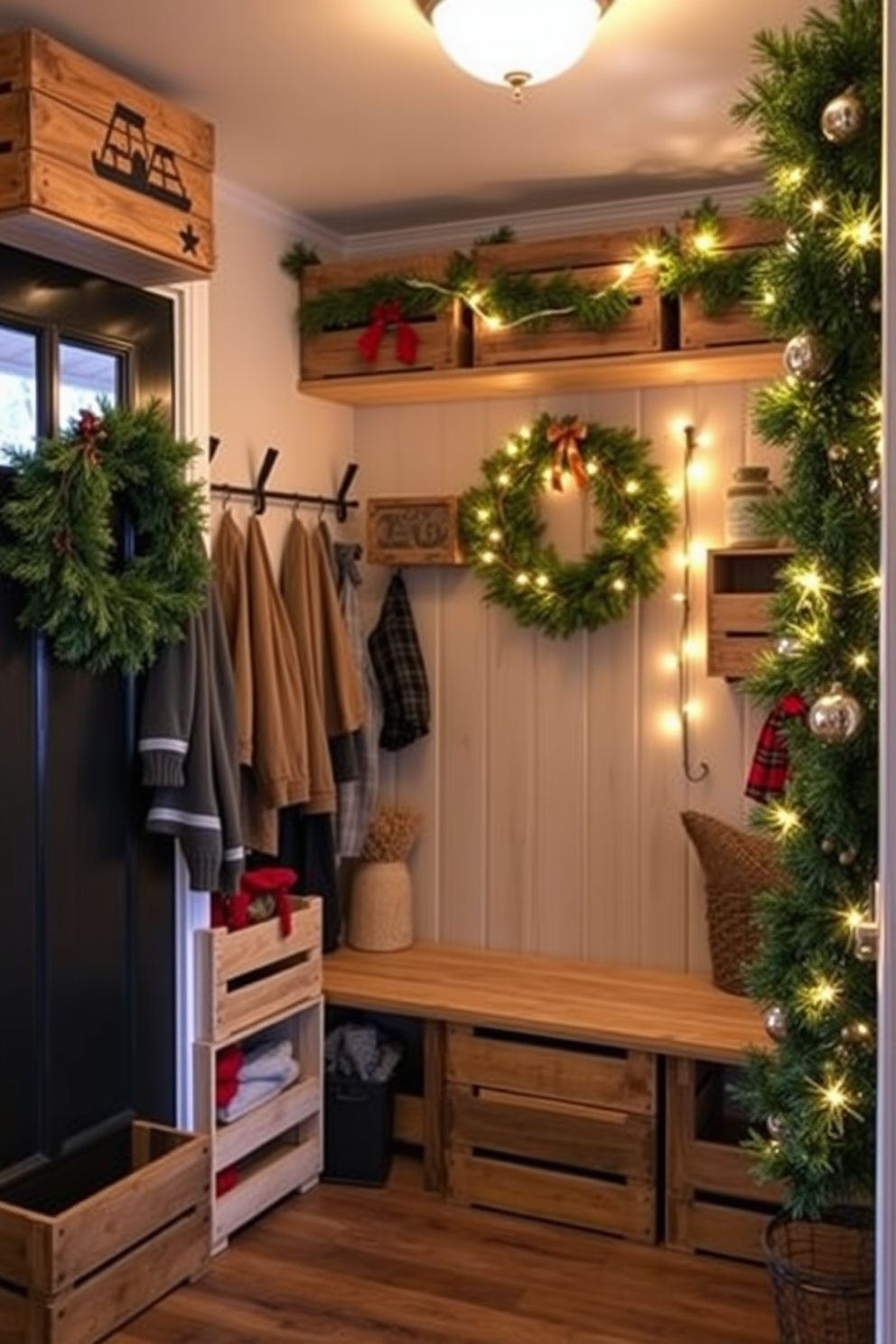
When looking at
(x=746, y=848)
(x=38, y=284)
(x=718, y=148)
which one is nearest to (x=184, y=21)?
(x=38, y=284)

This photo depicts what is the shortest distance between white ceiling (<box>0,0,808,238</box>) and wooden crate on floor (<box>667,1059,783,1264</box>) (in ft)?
7.03

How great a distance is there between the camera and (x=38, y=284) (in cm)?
257

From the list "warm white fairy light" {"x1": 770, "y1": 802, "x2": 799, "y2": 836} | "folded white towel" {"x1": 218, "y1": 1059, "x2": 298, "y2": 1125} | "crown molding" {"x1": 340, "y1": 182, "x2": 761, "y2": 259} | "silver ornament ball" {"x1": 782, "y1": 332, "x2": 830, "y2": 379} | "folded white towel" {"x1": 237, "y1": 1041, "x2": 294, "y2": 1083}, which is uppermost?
"crown molding" {"x1": 340, "y1": 182, "x2": 761, "y2": 259}

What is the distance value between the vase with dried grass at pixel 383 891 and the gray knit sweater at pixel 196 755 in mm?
890

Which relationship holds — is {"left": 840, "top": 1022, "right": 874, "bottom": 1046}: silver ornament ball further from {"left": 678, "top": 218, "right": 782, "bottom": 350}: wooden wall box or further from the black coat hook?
the black coat hook

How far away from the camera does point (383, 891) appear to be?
12.4ft

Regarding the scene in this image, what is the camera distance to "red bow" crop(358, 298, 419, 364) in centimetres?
357

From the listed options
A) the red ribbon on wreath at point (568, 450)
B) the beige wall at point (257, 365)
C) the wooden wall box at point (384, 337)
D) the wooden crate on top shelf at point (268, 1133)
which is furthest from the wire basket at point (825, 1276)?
the wooden wall box at point (384, 337)

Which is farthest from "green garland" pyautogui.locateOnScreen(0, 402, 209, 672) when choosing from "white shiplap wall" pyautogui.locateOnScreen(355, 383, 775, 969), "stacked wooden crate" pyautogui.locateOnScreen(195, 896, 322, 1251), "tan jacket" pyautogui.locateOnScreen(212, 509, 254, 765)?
"white shiplap wall" pyautogui.locateOnScreen(355, 383, 775, 969)

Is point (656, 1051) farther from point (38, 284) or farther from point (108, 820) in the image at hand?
point (38, 284)

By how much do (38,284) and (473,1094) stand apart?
6.95 ft

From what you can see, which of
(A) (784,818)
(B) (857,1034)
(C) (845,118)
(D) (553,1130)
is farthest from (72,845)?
(C) (845,118)

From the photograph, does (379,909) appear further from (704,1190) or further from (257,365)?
(257,365)

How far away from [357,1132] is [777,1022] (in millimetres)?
1752
